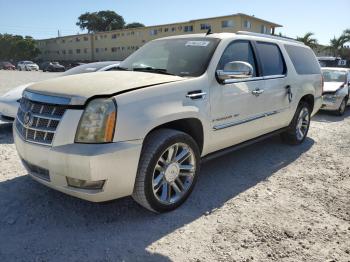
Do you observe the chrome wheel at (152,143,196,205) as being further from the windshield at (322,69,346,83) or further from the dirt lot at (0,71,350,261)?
the windshield at (322,69,346,83)

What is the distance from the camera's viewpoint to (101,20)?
3285 inches

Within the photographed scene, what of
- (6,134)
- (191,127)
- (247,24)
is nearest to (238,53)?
(191,127)

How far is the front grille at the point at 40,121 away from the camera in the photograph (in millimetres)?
2760

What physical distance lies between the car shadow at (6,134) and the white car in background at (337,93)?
26.8 feet

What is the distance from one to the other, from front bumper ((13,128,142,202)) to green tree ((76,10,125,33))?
3371 inches

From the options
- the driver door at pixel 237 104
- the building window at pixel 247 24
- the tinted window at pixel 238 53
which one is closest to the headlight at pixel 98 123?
the driver door at pixel 237 104

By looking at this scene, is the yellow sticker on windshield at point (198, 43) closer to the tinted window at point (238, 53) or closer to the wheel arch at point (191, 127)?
the tinted window at point (238, 53)

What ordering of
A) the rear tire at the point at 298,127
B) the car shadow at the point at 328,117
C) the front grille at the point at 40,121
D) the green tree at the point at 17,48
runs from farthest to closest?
the green tree at the point at 17,48 → the car shadow at the point at 328,117 → the rear tire at the point at 298,127 → the front grille at the point at 40,121

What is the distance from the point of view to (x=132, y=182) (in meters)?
2.87

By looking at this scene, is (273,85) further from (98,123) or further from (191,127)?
(98,123)

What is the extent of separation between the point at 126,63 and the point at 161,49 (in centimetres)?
53

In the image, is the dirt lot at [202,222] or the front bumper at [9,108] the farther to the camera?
the front bumper at [9,108]

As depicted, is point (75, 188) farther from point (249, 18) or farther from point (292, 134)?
point (249, 18)

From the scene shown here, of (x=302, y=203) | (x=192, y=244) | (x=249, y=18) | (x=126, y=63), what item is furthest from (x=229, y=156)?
(x=249, y=18)
